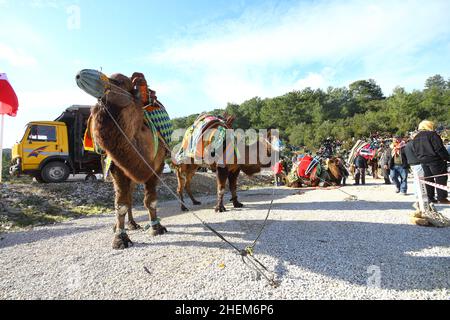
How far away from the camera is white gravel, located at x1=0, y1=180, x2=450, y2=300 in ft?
8.22

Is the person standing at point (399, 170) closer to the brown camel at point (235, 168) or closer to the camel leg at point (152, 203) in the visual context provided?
the brown camel at point (235, 168)

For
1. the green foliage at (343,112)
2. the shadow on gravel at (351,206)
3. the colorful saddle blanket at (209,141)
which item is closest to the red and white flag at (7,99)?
the colorful saddle blanket at (209,141)

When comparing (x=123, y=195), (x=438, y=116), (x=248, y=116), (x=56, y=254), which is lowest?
(x=56, y=254)

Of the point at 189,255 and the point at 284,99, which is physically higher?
the point at 284,99

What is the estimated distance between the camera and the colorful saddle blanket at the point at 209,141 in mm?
6723

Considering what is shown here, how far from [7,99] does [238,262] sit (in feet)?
19.7

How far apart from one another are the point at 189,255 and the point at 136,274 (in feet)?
2.40

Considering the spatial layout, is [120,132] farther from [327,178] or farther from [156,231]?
[327,178]

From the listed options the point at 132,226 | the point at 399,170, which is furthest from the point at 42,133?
the point at 399,170

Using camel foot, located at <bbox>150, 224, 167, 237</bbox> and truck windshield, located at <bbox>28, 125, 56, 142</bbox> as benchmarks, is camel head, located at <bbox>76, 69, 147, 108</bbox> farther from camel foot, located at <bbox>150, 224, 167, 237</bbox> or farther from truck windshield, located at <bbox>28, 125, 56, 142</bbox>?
truck windshield, located at <bbox>28, 125, 56, 142</bbox>

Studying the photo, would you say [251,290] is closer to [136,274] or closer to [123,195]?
[136,274]

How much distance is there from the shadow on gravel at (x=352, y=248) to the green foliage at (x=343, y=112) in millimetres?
37125
